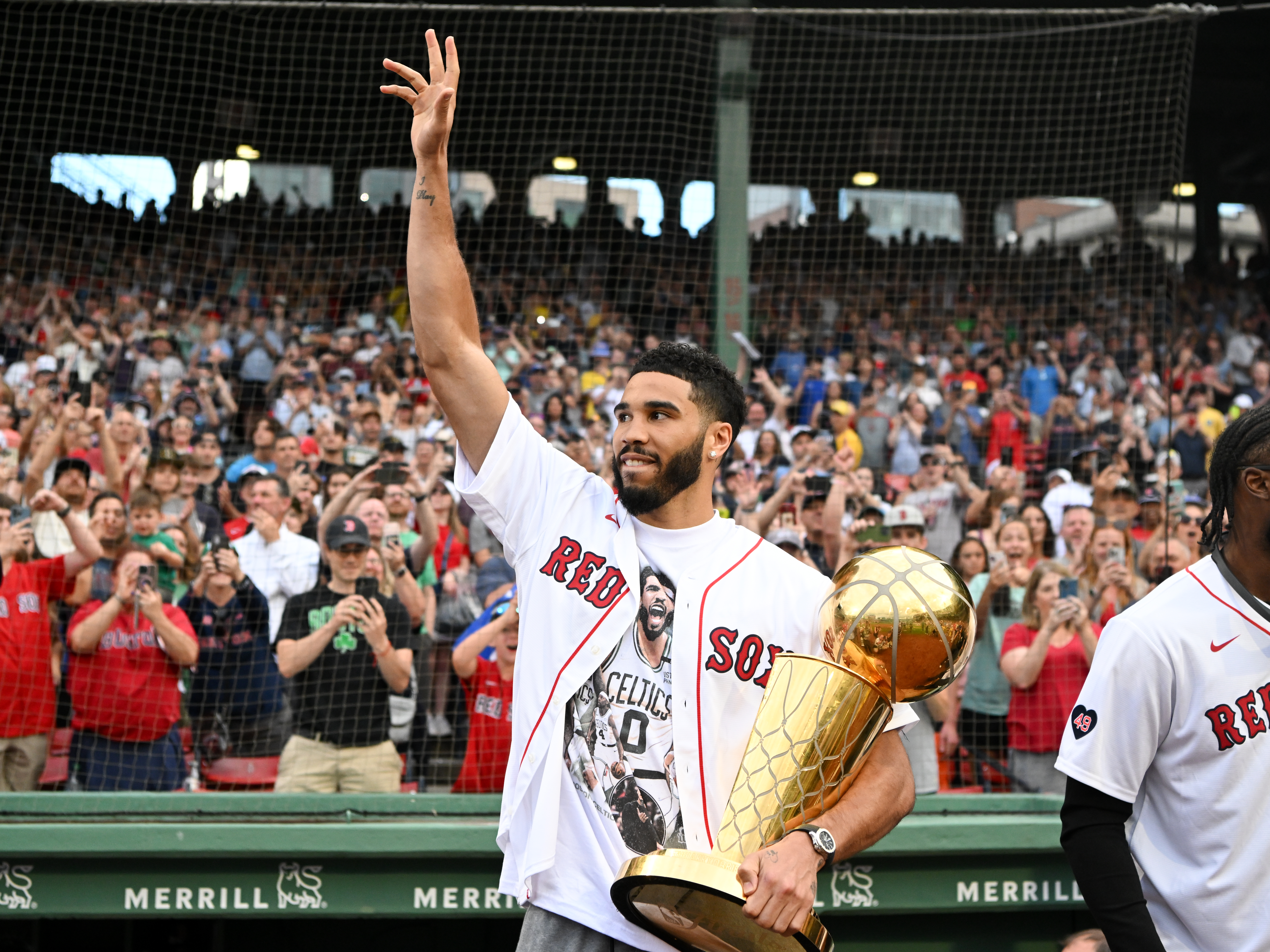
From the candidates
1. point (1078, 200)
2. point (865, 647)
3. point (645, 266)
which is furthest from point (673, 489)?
point (1078, 200)

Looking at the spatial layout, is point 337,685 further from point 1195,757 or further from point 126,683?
point 1195,757

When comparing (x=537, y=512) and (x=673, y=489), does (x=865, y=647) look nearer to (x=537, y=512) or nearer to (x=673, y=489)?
(x=673, y=489)

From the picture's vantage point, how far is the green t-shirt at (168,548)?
5.90 metres

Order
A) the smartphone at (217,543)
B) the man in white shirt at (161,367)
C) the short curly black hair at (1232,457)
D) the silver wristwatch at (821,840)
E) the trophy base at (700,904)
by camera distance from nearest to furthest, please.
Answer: the trophy base at (700,904)
the silver wristwatch at (821,840)
the short curly black hair at (1232,457)
the smartphone at (217,543)
the man in white shirt at (161,367)

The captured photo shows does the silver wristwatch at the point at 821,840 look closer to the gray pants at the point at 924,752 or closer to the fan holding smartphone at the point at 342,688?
the gray pants at the point at 924,752

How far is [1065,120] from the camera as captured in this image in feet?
47.2

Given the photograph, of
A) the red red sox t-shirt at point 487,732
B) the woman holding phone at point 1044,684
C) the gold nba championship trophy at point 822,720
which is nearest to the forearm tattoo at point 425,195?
the gold nba championship trophy at point 822,720

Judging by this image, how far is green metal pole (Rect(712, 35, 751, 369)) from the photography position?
8844 millimetres

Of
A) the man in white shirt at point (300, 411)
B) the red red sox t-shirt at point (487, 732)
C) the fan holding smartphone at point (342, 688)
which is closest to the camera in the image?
the red red sox t-shirt at point (487, 732)

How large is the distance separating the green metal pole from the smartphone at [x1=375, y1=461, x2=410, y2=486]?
257cm

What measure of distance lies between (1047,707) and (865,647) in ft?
11.4

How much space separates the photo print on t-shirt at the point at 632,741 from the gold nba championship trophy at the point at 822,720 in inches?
6.8

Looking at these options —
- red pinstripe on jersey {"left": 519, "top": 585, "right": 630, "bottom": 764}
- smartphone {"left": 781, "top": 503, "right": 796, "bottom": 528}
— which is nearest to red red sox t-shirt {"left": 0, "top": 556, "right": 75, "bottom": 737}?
smartphone {"left": 781, "top": 503, "right": 796, "bottom": 528}

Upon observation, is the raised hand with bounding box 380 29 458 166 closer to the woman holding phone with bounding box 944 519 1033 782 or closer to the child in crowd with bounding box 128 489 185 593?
the woman holding phone with bounding box 944 519 1033 782
